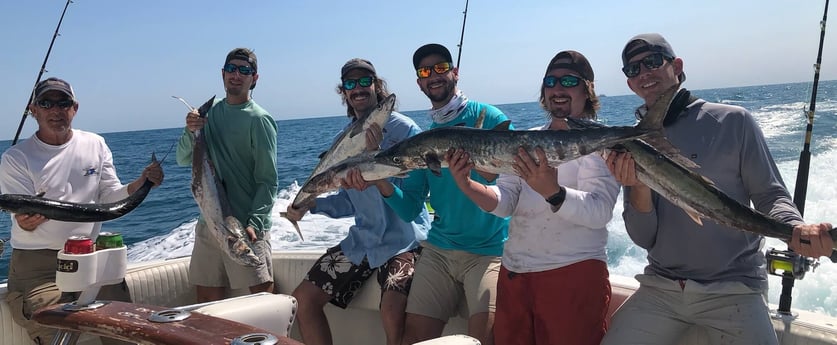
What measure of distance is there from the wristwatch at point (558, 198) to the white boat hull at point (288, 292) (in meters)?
0.96

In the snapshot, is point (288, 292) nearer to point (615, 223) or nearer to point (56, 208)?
point (56, 208)

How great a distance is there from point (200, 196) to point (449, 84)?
185 cm

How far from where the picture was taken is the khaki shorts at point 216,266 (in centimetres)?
412

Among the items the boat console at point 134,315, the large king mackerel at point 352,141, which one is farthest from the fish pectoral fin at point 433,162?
the boat console at point 134,315

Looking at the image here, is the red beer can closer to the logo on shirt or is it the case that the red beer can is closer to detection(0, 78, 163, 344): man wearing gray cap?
detection(0, 78, 163, 344): man wearing gray cap

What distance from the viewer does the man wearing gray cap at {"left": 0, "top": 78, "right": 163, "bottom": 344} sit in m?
3.51

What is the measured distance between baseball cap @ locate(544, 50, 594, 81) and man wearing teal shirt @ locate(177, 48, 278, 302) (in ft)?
6.90

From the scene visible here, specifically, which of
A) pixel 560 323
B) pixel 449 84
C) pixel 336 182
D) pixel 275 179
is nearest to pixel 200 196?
pixel 275 179

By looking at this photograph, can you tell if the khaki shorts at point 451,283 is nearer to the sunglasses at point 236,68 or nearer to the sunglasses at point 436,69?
the sunglasses at point 436,69

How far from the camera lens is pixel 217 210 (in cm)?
396

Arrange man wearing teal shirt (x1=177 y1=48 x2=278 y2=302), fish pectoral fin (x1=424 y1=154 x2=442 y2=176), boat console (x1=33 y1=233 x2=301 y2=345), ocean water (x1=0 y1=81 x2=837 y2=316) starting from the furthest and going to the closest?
1. ocean water (x1=0 y1=81 x2=837 y2=316)
2. man wearing teal shirt (x1=177 y1=48 x2=278 y2=302)
3. fish pectoral fin (x1=424 y1=154 x2=442 y2=176)
4. boat console (x1=33 y1=233 x2=301 y2=345)

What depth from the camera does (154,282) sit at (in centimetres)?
422

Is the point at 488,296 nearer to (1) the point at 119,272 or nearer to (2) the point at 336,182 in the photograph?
(2) the point at 336,182

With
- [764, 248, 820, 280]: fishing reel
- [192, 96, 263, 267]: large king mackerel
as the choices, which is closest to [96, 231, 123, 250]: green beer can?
[192, 96, 263, 267]: large king mackerel
